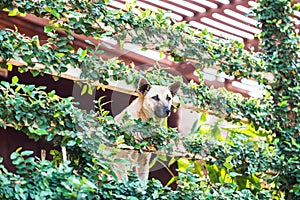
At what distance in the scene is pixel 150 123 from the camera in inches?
109

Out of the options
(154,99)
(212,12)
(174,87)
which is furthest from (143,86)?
(212,12)

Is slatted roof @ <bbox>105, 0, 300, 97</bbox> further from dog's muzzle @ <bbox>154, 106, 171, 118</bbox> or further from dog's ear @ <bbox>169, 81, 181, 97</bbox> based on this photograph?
A: dog's muzzle @ <bbox>154, 106, 171, 118</bbox>

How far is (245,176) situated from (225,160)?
0.21 m

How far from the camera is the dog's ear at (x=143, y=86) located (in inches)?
109

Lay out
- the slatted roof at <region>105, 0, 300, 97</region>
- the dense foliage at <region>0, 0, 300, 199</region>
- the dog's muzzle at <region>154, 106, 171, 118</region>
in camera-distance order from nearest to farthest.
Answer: the dense foliage at <region>0, 0, 300, 199</region>
the dog's muzzle at <region>154, 106, 171, 118</region>
the slatted roof at <region>105, 0, 300, 97</region>

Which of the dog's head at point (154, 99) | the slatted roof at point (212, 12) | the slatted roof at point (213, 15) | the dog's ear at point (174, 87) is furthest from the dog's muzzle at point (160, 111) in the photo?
the slatted roof at point (212, 12)

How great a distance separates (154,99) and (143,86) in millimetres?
81

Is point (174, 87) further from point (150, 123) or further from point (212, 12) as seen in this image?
point (212, 12)

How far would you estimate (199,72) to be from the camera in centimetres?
317

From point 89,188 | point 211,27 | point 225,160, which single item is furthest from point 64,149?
point 211,27

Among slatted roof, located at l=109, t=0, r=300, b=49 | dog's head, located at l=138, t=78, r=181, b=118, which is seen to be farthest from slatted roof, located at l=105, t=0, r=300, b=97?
dog's head, located at l=138, t=78, r=181, b=118

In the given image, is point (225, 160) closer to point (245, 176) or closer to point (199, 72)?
point (245, 176)

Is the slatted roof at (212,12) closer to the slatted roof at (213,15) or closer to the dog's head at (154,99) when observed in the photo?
the slatted roof at (213,15)

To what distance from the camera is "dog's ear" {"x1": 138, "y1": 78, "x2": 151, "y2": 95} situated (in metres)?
2.77
